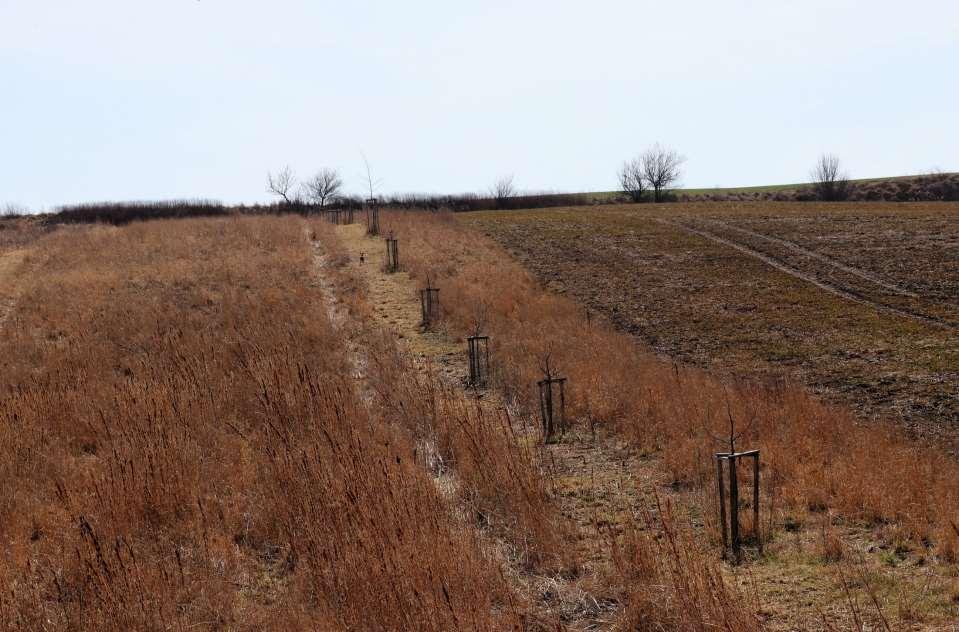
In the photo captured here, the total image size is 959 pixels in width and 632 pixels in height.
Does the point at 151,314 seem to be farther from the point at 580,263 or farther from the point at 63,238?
the point at 63,238

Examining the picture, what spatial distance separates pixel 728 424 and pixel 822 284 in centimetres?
1542

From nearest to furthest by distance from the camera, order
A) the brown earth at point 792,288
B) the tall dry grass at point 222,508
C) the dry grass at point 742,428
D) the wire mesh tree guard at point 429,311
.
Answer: the tall dry grass at point 222,508
the dry grass at point 742,428
the brown earth at point 792,288
the wire mesh tree guard at point 429,311

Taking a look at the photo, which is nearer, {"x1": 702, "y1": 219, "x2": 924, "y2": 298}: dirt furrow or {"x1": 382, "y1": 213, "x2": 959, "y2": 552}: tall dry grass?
{"x1": 382, "y1": 213, "x2": 959, "y2": 552}: tall dry grass

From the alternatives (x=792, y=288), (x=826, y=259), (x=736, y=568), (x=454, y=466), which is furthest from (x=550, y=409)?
(x=826, y=259)

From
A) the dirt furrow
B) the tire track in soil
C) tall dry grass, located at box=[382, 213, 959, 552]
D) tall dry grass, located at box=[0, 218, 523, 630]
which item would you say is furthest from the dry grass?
the dirt furrow

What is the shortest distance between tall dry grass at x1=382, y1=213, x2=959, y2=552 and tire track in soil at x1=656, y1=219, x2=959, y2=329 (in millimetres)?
6994

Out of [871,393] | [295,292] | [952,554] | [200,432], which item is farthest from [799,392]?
[295,292]

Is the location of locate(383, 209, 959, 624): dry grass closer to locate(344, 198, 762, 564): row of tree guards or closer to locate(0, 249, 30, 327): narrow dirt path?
locate(344, 198, 762, 564): row of tree guards

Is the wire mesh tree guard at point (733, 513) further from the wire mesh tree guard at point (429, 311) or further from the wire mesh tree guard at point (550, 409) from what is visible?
the wire mesh tree guard at point (429, 311)

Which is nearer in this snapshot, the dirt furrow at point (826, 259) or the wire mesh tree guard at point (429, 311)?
the wire mesh tree guard at point (429, 311)

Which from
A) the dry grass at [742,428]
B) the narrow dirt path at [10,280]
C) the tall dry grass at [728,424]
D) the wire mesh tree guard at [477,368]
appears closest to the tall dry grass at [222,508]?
the wire mesh tree guard at [477,368]

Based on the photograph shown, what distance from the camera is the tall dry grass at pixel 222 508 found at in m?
4.78

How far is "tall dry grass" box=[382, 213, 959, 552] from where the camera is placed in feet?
23.2

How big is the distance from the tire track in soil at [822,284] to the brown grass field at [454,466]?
1.27 feet
